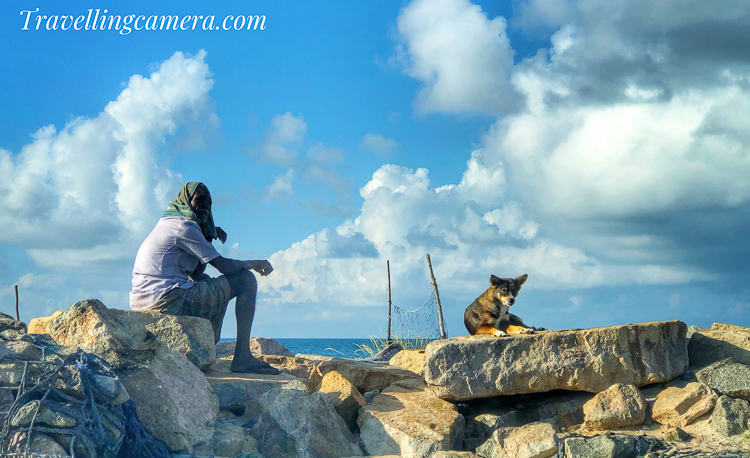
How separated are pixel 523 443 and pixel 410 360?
10.2ft

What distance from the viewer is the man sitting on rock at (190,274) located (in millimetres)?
6074

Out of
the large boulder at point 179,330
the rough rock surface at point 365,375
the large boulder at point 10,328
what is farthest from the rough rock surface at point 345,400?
the large boulder at point 10,328

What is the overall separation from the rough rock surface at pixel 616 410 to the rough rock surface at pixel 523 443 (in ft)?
2.35

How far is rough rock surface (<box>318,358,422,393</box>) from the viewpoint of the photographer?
6758mm

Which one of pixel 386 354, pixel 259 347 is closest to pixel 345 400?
pixel 259 347

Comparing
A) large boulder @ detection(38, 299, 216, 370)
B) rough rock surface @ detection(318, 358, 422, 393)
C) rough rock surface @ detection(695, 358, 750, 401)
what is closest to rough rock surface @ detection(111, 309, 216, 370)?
large boulder @ detection(38, 299, 216, 370)

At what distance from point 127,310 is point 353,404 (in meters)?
2.39

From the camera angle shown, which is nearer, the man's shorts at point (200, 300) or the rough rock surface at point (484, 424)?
the rough rock surface at point (484, 424)

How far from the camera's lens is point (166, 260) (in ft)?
20.0

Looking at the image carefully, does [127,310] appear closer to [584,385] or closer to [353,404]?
[353,404]

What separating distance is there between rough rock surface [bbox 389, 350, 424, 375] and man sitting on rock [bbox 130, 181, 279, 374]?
7.33 feet

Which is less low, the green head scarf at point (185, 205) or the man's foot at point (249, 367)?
the green head scarf at point (185, 205)

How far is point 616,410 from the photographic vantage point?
Result: 5.78m

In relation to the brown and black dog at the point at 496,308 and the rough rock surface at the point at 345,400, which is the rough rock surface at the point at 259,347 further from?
the rough rock surface at the point at 345,400
